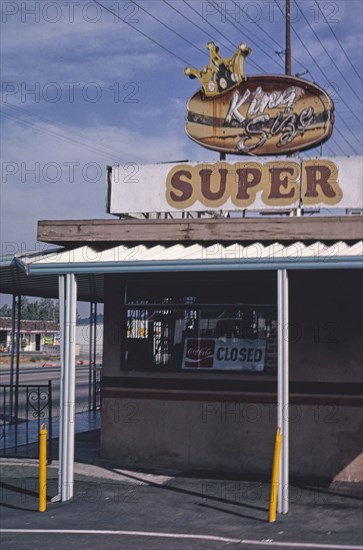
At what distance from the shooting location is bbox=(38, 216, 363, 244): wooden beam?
41.2ft

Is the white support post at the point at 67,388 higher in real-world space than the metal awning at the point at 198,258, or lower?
lower

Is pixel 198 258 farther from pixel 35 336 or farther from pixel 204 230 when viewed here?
pixel 35 336

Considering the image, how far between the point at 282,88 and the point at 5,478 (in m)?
9.46

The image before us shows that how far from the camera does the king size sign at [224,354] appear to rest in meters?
14.3

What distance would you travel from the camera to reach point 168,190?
48.2 feet

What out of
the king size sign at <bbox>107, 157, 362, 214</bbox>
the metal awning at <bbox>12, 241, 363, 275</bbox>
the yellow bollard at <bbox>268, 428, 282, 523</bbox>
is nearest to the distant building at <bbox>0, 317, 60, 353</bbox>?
the king size sign at <bbox>107, 157, 362, 214</bbox>

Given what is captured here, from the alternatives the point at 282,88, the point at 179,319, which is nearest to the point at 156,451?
the point at 179,319

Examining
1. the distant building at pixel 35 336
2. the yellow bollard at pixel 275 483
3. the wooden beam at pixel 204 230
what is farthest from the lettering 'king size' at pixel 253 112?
the distant building at pixel 35 336

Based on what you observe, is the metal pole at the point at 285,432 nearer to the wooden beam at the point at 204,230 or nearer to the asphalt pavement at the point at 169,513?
the asphalt pavement at the point at 169,513

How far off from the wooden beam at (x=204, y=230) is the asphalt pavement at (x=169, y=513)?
A: 4183mm

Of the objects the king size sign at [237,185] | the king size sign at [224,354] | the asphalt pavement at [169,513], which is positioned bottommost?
the asphalt pavement at [169,513]

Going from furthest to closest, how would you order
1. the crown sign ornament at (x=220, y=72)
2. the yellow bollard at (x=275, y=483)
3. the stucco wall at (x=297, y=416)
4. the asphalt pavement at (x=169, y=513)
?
the crown sign ornament at (x=220, y=72)
the stucco wall at (x=297, y=416)
the yellow bollard at (x=275, y=483)
the asphalt pavement at (x=169, y=513)

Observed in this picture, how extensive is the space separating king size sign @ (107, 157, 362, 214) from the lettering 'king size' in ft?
5.20

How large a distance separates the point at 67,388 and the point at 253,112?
23.2 feet
